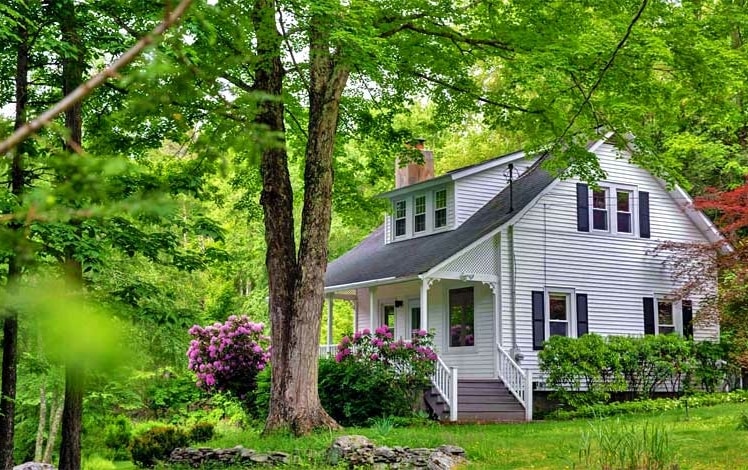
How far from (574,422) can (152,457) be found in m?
7.88

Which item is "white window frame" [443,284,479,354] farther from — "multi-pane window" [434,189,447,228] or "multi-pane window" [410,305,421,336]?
"multi-pane window" [434,189,447,228]

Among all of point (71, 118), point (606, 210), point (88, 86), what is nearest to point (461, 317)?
point (606, 210)

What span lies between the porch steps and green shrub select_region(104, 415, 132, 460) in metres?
6.26

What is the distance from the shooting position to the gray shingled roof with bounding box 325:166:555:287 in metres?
18.4

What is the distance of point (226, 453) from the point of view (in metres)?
11.1

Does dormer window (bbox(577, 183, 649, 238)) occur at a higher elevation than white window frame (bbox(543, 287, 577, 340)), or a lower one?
higher

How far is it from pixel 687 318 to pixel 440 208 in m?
7.00

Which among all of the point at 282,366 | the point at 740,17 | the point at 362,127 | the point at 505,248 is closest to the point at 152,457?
the point at 282,366

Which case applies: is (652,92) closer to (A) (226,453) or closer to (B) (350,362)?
(B) (350,362)

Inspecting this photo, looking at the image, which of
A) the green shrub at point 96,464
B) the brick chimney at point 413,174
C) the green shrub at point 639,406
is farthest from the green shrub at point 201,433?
the brick chimney at point 413,174

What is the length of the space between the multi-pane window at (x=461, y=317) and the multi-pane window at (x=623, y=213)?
4409 millimetres

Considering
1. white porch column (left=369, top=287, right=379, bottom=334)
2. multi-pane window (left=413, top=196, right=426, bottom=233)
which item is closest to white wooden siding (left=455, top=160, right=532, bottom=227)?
multi-pane window (left=413, top=196, right=426, bottom=233)

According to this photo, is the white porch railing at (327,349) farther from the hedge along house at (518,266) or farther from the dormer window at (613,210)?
the dormer window at (613,210)

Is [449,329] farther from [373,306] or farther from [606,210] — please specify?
[606,210]
